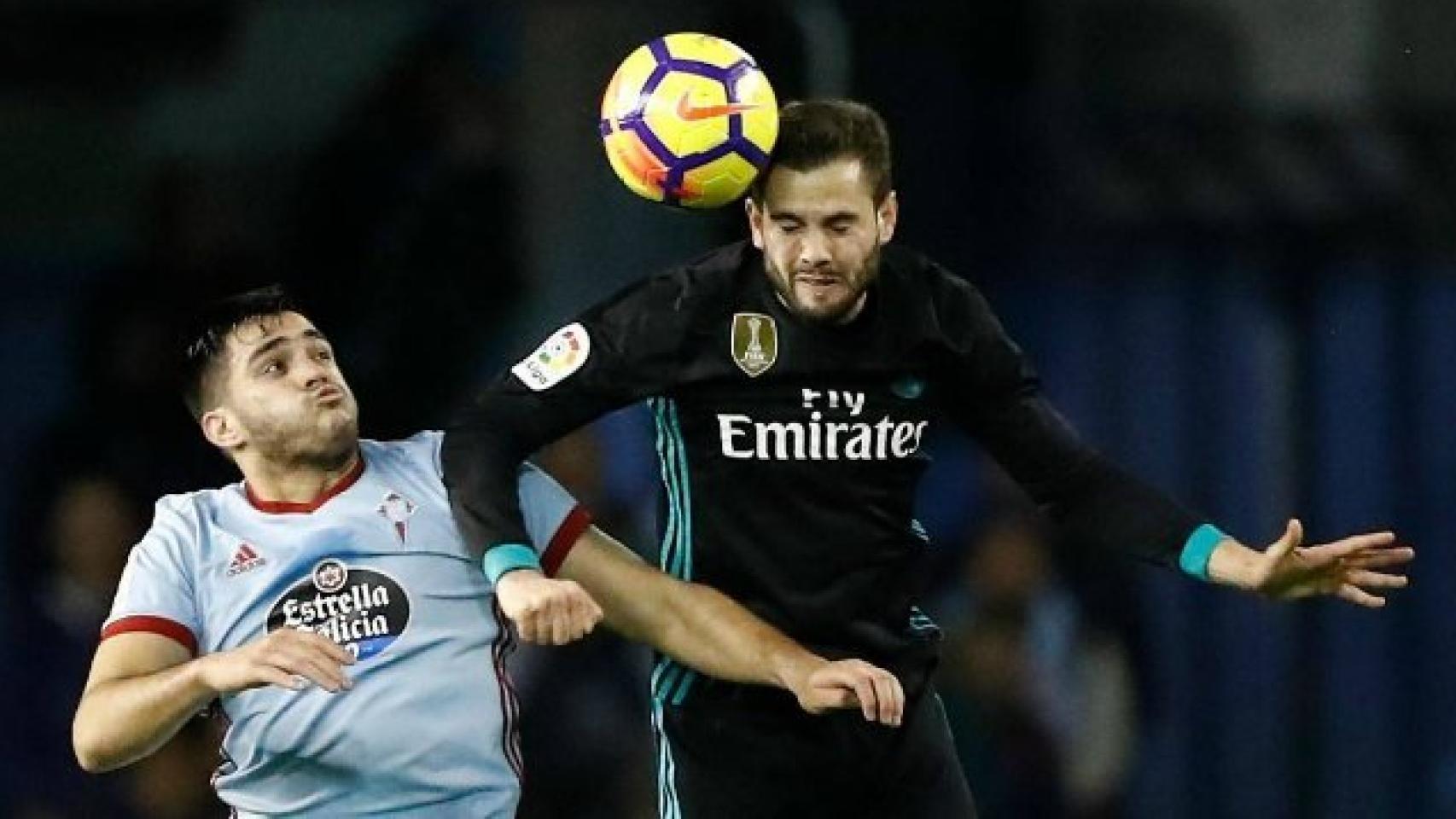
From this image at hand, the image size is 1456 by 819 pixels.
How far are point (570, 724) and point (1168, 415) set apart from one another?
79.9 inches

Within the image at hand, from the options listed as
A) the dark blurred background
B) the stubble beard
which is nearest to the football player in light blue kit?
the stubble beard

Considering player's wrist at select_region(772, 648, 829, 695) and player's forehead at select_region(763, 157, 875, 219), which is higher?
player's forehead at select_region(763, 157, 875, 219)

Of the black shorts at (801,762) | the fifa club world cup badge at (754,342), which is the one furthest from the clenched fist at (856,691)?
the fifa club world cup badge at (754,342)

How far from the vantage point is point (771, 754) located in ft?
16.3

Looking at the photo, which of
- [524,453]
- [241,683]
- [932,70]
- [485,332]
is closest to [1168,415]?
[932,70]

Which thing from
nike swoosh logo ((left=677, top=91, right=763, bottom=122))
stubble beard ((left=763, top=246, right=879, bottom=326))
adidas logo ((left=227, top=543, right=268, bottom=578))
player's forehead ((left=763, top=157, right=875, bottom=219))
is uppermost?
nike swoosh logo ((left=677, top=91, right=763, bottom=122))

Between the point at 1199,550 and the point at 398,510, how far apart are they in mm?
1364

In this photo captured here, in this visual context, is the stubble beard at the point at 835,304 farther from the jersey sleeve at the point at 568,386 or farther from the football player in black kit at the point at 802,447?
the jersey sleeve at the point at 568,386

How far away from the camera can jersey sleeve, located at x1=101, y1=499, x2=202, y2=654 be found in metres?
4.84

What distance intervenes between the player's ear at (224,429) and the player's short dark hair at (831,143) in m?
0.97

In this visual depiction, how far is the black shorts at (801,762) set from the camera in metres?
4.95

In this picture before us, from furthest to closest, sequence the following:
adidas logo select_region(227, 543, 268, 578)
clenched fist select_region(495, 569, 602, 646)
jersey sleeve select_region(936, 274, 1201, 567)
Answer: jersey sleeve select_region(936, 274, 1201, 567) → adidas logo select_region(227, 543, 268, 578) → clenched fist select_region(495, 569, 602, 646)

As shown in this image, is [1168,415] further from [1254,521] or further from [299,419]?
[299,419]

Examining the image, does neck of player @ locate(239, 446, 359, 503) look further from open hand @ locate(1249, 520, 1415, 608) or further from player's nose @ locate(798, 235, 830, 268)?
open hand @ locate(1249, 520, 1415, 608)
